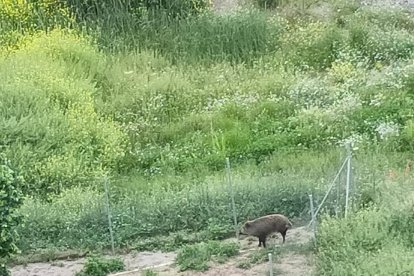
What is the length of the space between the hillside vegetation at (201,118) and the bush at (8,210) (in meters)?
1.28

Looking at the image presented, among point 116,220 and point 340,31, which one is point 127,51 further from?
point 116,220

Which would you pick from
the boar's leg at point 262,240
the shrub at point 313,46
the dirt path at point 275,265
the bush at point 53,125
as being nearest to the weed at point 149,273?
the dirt path at point 275,265

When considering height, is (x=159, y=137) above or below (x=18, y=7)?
below

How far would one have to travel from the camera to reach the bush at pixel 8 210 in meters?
9.79

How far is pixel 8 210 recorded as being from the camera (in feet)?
32.3

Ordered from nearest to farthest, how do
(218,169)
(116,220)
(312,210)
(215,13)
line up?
(312,210) < (116,220) < (218,169) < (215,13)

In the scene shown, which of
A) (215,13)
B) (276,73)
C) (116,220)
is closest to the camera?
(116,220)

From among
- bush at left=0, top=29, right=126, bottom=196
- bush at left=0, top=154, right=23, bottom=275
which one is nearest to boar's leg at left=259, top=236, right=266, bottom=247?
bush at left=0, top=154, right=23, bottom=275

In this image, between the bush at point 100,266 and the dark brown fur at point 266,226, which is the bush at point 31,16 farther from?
the dark brown fur at point 266,226

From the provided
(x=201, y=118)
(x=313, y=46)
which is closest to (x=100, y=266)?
(x=201, y=118)

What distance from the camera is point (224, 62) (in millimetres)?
16031

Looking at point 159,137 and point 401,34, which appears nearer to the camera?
point 159,137

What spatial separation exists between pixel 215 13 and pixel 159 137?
4124mm

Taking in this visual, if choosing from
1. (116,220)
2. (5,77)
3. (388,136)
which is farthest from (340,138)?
(5,77)
